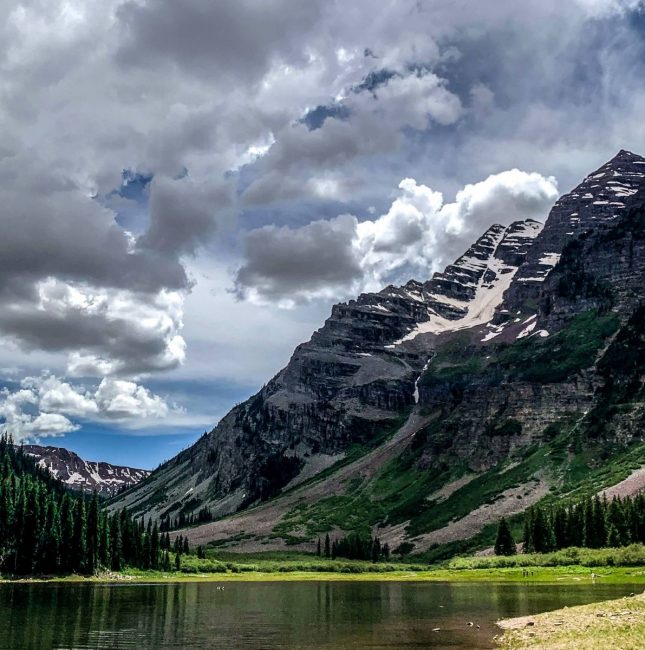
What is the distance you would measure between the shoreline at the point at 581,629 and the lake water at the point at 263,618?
2.47 m

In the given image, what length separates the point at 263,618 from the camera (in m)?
71.9

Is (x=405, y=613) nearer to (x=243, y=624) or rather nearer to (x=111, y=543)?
(x=243, y=624)

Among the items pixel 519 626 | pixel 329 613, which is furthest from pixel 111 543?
pixel 519 626

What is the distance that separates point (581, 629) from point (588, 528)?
139370mm

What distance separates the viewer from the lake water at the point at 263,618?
52281 mm

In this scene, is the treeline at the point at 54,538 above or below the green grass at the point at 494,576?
above

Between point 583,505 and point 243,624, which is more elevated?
point 583,505

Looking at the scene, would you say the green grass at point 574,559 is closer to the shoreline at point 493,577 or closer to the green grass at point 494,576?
the green grass at point 494,576

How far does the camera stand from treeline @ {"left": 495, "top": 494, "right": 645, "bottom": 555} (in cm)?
16662

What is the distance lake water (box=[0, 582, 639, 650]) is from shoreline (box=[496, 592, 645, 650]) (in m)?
2.47

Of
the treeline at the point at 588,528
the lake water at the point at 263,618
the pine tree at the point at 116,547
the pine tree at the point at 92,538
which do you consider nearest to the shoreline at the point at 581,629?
the lake water at the point at 263,618

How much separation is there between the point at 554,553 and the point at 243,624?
126 meters

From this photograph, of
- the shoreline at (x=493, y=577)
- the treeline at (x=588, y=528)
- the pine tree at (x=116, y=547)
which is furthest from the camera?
the treeline at (x=588, y=528)

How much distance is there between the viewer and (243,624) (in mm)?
65875
